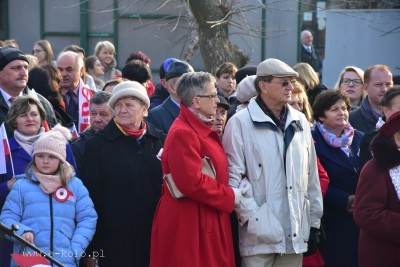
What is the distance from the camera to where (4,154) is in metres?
5.98

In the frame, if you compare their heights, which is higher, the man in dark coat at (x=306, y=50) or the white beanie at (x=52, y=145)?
the man in dark coat at (x=306, y=50)

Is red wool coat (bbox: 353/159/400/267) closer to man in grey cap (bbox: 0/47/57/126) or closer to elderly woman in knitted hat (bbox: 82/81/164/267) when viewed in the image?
elderly woman in knitted hat (bbox: 82/81/164/267)

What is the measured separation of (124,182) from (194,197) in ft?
2.12

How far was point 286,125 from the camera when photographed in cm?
598

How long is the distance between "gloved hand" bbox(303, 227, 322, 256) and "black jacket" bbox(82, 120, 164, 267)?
115 centimetres

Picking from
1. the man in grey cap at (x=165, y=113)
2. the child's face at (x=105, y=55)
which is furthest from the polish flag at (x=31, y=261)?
the child's face at (x=105, y=55)

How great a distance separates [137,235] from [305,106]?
210 centimetres

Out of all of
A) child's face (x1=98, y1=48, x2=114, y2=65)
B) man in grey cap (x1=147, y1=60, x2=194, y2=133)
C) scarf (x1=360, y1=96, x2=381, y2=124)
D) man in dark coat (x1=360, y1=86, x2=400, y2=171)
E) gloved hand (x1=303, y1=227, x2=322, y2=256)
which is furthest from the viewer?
child's face (x1=98, y1=48, x2=114, y2=65)

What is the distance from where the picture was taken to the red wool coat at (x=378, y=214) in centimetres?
546

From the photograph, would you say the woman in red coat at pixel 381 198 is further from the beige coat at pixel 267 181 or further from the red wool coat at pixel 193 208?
the red wool coat at pixel 193 208

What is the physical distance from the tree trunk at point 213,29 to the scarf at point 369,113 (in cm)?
379

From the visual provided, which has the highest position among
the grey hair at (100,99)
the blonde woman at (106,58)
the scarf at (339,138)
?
the blonde woman at (106,58)

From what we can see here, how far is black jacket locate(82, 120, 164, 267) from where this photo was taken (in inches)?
237

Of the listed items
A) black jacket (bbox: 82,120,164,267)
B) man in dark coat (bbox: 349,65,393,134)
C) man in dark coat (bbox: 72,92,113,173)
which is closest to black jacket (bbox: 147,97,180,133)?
man in dark coat (bbox: 72,92,113,173)
